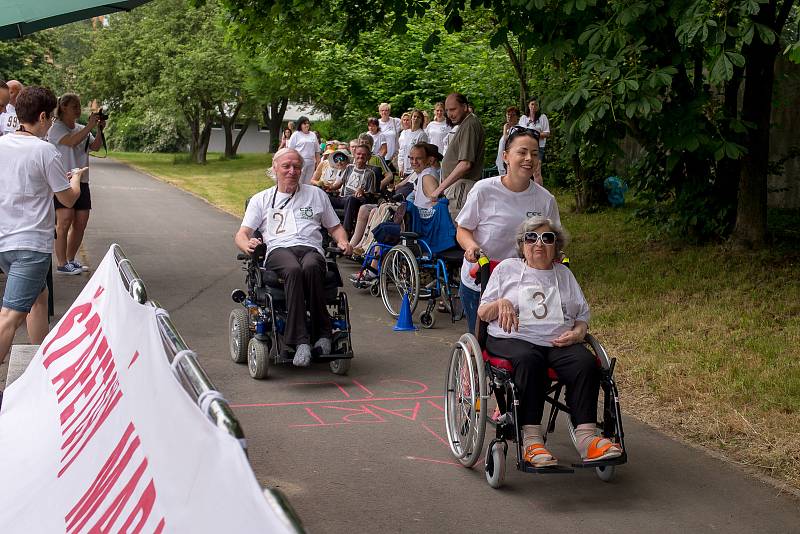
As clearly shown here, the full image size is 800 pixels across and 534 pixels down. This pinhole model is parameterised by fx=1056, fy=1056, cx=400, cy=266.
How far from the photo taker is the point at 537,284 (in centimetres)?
581

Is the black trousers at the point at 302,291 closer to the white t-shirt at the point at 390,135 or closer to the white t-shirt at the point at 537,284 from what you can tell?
the white t-shirt at the point at 537,284

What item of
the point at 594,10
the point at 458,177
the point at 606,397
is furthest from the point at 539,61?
the point at 606,397

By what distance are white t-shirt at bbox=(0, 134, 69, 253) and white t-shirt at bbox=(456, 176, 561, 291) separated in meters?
2.62

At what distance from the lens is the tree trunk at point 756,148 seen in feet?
38.6

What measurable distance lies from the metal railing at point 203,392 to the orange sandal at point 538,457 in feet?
6.84

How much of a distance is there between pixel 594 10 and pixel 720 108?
83.8 inches

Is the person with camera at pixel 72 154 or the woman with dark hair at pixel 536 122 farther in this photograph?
the woman with dark hair at pixel 536 122

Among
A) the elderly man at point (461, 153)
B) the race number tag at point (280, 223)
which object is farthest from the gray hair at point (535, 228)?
the elderly man at point (461, 153)

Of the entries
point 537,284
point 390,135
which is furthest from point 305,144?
point 537,284

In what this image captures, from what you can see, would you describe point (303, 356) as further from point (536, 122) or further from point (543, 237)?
point (536, 122)

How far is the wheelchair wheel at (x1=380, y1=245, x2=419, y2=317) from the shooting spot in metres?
9.94

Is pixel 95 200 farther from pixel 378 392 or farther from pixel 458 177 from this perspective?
pixel 378 392

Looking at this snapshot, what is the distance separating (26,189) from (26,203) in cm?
9

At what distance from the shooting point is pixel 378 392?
7520 millimetres
